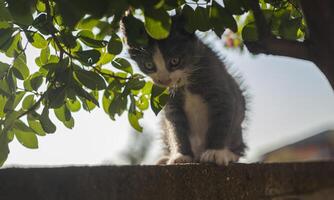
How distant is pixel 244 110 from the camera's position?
8.05ft

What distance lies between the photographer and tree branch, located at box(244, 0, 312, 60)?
3.97ft

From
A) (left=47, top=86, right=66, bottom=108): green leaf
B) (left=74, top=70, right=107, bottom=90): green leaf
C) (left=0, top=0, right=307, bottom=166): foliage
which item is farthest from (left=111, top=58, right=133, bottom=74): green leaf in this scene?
(left=47, top=86, right=66, bottom=108): green leaf

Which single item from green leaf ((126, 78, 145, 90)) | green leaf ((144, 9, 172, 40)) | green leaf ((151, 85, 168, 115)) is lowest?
green leaf ((151, 85, 168, 115))

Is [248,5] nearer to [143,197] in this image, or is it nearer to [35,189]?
[143,197]

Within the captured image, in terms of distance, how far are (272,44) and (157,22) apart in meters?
0.35

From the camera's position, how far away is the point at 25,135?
1.40m

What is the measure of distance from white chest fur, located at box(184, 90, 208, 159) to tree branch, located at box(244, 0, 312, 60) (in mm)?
994

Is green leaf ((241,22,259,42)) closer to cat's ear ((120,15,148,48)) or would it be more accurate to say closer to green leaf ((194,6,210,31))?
green leaf ((194,6,210,31))

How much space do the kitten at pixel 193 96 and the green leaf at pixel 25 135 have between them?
715 millimetres

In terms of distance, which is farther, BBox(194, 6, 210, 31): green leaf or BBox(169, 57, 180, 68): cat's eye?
BBox(169, 57, 180, 68): cat's eye

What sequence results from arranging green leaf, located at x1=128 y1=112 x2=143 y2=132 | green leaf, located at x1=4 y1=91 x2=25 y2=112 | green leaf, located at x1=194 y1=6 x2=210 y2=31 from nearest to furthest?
Result: green leaf, located at x1=194 y1=6 x2=210 y2=31 → green leaf, located at x1=4 y1=91 x2=25 y2=112 → green leaf, located at x1=128 y1=112 x2=143 y2=132

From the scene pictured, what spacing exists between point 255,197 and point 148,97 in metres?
0.53

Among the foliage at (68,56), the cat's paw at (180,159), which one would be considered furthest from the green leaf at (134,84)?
the cat's paw at (180,159)

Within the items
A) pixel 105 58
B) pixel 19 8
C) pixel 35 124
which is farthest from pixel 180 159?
pixel 19 8
